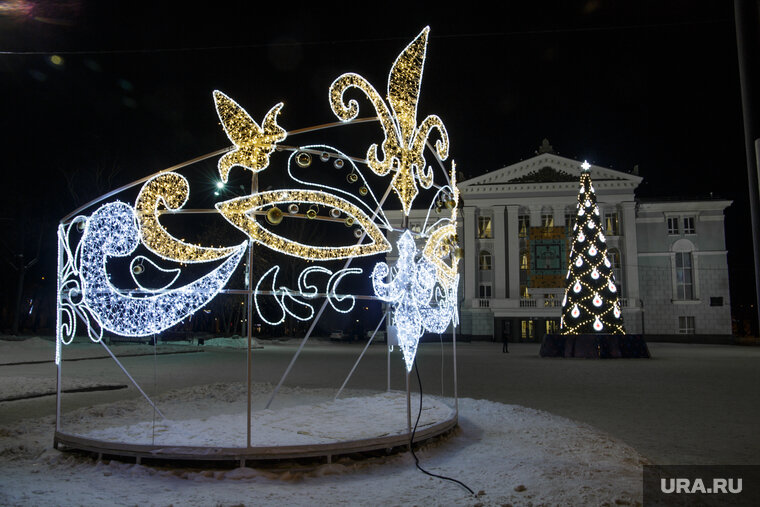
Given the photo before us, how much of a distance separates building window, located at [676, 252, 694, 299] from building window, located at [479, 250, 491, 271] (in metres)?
15.1

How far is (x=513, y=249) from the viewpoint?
49531 mm

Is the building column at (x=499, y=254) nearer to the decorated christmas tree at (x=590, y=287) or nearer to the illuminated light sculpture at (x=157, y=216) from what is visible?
the decorated christmas tree at (x=590, y=287)

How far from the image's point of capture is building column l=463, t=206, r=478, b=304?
49.6 m

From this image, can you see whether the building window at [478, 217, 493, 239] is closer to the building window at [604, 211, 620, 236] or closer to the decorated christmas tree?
the building window at [604, 211, 620, 236]

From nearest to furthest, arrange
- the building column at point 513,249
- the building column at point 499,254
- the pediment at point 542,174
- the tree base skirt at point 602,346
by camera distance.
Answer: the tree base skirt at point 602,346, the pediment at point 542,174, the building column at point 513,249, the building column at point 499,254

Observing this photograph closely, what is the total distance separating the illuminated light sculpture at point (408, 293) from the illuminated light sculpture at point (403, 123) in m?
0.67

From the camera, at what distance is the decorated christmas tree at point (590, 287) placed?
1032 inches

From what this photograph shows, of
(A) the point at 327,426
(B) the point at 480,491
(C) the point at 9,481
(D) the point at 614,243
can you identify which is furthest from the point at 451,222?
(D) the point at 614,243

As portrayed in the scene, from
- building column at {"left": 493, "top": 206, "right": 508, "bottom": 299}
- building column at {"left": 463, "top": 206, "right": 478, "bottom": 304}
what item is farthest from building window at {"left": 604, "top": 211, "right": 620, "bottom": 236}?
building column at {"left": 463, "top": 206, "right": 478, "bottom": 304}

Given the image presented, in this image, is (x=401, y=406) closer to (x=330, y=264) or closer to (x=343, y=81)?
(x=343, y=81)

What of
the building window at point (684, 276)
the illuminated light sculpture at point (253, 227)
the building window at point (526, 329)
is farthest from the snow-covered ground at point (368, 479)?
the building window at point (684, 276)

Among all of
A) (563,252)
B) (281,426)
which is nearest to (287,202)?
(281,426)

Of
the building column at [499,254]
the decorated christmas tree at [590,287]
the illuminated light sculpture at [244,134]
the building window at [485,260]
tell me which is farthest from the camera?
the building window at [485,260]

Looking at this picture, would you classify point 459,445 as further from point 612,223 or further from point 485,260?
point 612,223
